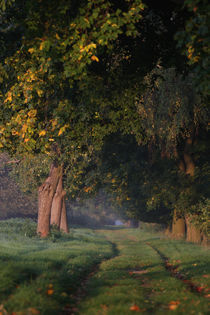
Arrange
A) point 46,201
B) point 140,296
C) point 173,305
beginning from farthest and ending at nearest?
1. point 46,201
2. point 140,296
3. point 173,305

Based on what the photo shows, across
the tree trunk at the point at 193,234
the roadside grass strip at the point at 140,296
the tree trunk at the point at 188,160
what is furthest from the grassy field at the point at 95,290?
the tree trunk at the point at 193,234

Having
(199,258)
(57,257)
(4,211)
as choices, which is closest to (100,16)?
(57,257)

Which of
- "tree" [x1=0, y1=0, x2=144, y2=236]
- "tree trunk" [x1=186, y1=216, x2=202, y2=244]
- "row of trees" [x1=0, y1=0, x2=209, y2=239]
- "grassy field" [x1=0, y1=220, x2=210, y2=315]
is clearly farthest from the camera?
"tree trunk" [x1=186, y1=216, x2=202, y2=244]

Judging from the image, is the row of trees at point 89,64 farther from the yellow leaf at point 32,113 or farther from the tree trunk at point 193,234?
the tree trunk at point 193,234

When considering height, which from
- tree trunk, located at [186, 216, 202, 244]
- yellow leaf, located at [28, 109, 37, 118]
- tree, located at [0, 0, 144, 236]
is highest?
tree, located at [0, 0, 144, 236]

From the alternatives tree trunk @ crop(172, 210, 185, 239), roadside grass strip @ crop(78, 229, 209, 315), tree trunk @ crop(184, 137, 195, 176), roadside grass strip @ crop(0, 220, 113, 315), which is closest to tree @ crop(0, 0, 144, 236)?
roadside grass strip @ crop(0, 220, 113, 315)

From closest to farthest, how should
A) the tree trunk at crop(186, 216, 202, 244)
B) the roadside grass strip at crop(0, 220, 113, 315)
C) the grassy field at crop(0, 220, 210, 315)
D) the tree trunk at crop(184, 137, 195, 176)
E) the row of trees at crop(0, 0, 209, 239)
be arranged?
the roadside grass strip at crop(0, 220, 113, 315) < the grassy field at crop(0, 220, 210, 315) < the row of trees at crop(0, 0, 209, 239) < the tree trunk at crop(184, 137, 195, 176) < the tree trunk at crop(186, 216, 202, 244)

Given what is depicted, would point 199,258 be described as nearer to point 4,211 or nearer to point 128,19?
point 128,19

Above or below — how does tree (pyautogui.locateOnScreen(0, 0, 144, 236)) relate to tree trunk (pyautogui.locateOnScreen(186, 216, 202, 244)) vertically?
above

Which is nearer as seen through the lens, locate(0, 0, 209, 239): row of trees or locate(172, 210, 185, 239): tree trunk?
locate(0, 0, 209, 239): row of trees

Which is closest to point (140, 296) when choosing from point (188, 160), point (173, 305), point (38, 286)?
point (173, 305)

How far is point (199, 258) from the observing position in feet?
64.0

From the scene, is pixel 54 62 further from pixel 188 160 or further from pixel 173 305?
pixel 188 160

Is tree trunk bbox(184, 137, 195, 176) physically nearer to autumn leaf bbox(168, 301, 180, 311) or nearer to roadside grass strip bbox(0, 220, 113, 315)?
roadside grass strip bbox(0, 220, 113, 315)
